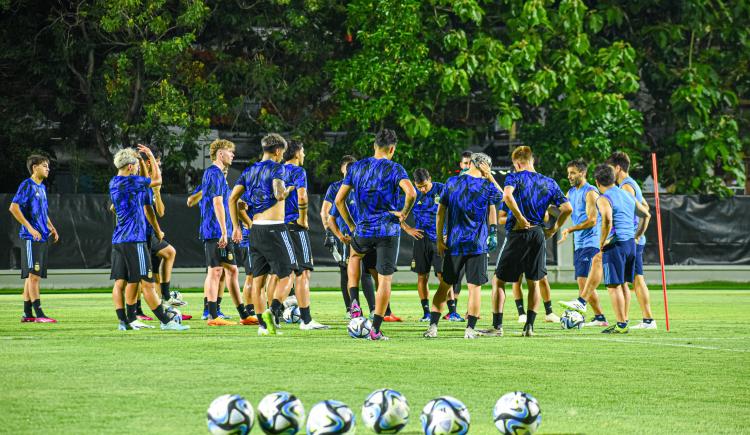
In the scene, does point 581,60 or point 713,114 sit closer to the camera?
point 581,60

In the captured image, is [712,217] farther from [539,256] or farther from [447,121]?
[539,256]

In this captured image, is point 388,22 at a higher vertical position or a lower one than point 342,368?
higher

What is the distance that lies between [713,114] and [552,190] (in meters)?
19.9

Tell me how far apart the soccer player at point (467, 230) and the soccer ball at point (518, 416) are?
618cm

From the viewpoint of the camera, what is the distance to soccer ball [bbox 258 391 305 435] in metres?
6.37

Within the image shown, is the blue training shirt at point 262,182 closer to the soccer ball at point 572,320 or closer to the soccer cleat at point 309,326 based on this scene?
the soccer cleat at point 309,326

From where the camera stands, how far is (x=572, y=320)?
571 inches

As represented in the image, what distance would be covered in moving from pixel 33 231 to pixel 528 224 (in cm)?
687

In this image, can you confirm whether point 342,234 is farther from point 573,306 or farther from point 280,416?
point 280,416

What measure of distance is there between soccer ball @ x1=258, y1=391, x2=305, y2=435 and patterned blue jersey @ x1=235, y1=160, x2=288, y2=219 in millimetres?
6713

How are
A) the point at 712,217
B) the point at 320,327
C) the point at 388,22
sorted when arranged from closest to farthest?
1. the point at 320,327
2. the point at 388,22
3. the point at 712,217

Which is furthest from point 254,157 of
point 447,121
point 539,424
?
point 539,424

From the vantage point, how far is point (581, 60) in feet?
96.6

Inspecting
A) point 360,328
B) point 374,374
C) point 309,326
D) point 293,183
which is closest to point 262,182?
point 293,183
